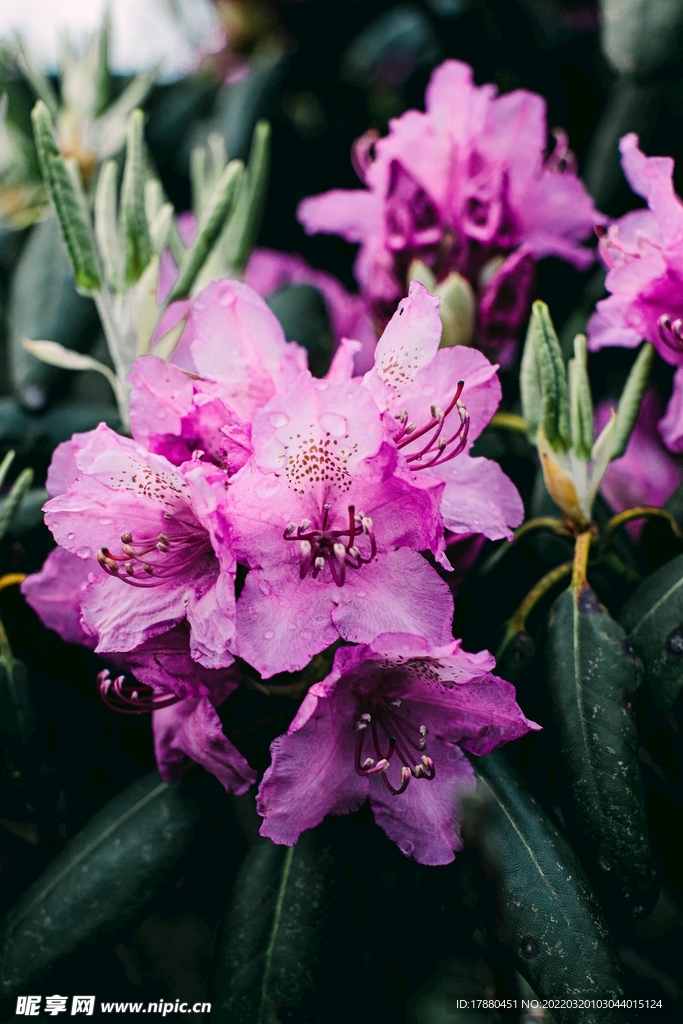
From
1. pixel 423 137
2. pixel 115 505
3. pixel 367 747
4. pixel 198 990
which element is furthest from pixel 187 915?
pixel 423 137

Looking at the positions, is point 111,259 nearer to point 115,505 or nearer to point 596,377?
point 115,505

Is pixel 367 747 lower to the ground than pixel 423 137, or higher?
lower

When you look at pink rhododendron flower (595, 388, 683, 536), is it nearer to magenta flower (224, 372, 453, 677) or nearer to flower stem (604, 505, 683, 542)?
flower stem (604, 505, 683, 542)

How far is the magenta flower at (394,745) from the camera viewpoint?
633 millimetres

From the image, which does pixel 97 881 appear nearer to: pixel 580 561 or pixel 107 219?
pixel 580 561

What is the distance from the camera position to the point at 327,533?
2.09 ft

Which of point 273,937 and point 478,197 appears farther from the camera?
point 478,197

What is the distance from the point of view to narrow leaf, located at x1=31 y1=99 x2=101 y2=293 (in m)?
0.83

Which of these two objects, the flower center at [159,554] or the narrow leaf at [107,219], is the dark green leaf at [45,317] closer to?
the narrow leaf at [107,219]

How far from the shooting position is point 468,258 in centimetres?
97

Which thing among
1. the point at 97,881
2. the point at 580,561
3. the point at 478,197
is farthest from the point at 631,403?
the point at 97,881

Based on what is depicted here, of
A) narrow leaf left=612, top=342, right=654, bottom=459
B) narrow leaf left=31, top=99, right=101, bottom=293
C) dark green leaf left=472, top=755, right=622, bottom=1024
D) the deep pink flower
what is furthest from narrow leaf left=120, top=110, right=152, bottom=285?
dark green leaf left=472, top=755, right=622, bottom=1024

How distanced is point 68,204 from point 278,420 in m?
0.41

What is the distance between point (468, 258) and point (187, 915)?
872mm
